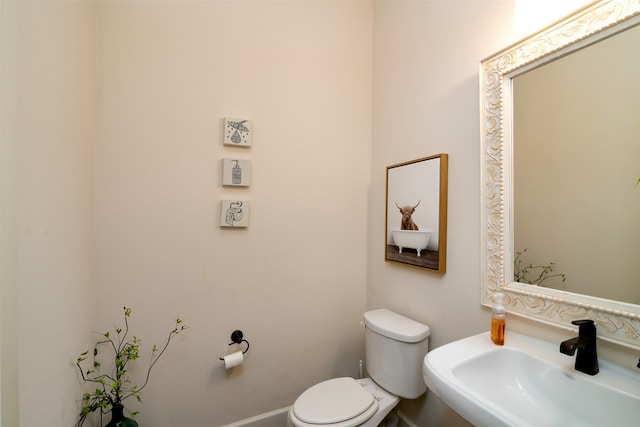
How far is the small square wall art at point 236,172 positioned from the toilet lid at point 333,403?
1095mm

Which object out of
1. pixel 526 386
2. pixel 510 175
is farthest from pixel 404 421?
pixel 510 175

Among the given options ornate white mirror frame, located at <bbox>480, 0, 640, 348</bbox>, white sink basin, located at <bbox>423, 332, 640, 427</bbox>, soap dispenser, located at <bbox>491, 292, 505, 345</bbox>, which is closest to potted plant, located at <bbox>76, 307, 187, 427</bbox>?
white sink basin, located at <bbox>423, 332, 640, 427</bbox>

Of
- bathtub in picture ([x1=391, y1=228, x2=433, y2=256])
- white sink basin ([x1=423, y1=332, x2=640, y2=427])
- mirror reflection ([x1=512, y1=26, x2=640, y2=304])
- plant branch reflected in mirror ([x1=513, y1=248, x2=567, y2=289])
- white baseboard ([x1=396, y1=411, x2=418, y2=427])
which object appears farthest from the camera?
white baseboard ([x1=396, y1=411, x2=418, y2=427])

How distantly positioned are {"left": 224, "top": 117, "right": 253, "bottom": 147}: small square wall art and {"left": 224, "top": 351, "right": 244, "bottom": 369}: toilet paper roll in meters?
1.12

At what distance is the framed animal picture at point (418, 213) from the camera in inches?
49.4

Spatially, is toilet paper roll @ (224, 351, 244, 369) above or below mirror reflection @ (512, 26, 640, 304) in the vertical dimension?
below

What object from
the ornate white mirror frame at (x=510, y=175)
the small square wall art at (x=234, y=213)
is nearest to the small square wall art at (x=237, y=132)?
the small square wall art at (x=234, y=213)

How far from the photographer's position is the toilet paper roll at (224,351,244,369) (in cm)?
138

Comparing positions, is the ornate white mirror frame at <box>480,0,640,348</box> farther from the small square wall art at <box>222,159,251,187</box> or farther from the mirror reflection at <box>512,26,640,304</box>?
the small square wall art at <box>222,159,251,187</box>

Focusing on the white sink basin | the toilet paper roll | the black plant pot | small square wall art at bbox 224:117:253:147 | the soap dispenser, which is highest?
small square wall art at bbox 224:117:253:147

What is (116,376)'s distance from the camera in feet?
4.19

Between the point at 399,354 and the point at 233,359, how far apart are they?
84 centimetres

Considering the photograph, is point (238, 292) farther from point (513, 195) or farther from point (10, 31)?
point (513, 195)

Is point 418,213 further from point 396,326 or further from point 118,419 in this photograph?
point 118,419
